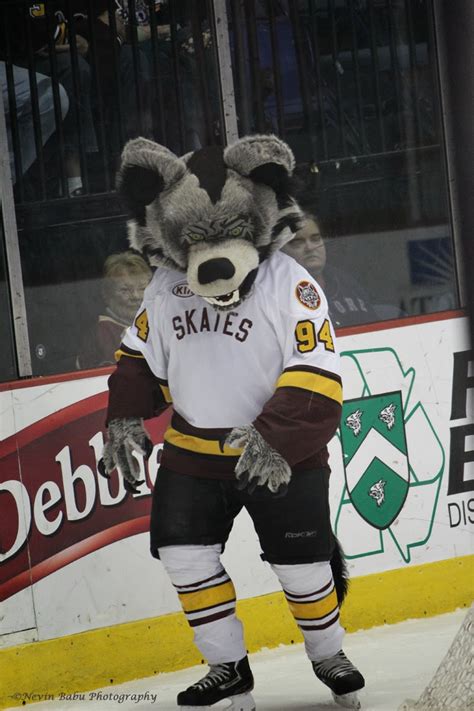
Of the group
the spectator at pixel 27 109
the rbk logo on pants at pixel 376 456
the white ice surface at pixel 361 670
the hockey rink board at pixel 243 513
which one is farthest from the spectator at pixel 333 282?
the white ice surface at pixel 361 670

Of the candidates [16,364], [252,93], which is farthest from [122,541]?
[252,93]

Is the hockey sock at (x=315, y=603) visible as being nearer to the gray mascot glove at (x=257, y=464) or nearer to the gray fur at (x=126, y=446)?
the gray mascot glove at (x=257, y=464)

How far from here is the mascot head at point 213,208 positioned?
304 cm

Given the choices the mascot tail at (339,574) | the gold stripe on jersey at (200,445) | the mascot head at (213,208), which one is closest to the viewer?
the mascot head at (213,208)

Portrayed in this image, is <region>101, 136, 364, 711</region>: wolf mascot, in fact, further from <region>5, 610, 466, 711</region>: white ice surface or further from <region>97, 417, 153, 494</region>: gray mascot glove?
<region>5, 610, 466, 711</region>: white ice surface

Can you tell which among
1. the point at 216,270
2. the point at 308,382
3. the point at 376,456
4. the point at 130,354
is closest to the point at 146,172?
the point at 216,270

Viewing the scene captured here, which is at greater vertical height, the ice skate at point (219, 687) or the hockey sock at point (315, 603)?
the hockey sock at point (315, 603)

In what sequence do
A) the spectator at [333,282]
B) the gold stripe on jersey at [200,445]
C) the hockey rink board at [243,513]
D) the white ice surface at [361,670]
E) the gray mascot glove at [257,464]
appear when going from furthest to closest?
the spectator at [333,282], the hockey rink board at [243,513], the white ice surface at [361,670], the gold stripe on jersey at [200,445], the gray mascot glove at [257,464]

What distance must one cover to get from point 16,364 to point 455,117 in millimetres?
1858

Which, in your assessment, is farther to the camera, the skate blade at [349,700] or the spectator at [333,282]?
the spectator at [333,282]

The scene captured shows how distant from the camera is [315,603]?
10.3ft

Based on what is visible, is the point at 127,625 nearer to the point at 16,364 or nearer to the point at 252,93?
the point at 16,364

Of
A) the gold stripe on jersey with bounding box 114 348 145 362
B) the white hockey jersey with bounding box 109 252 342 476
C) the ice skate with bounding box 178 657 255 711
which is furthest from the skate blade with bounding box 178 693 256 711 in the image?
the gold stripe on jersey with bounding box 114 348 145 362

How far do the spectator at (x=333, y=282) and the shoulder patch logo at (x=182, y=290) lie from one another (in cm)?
122
